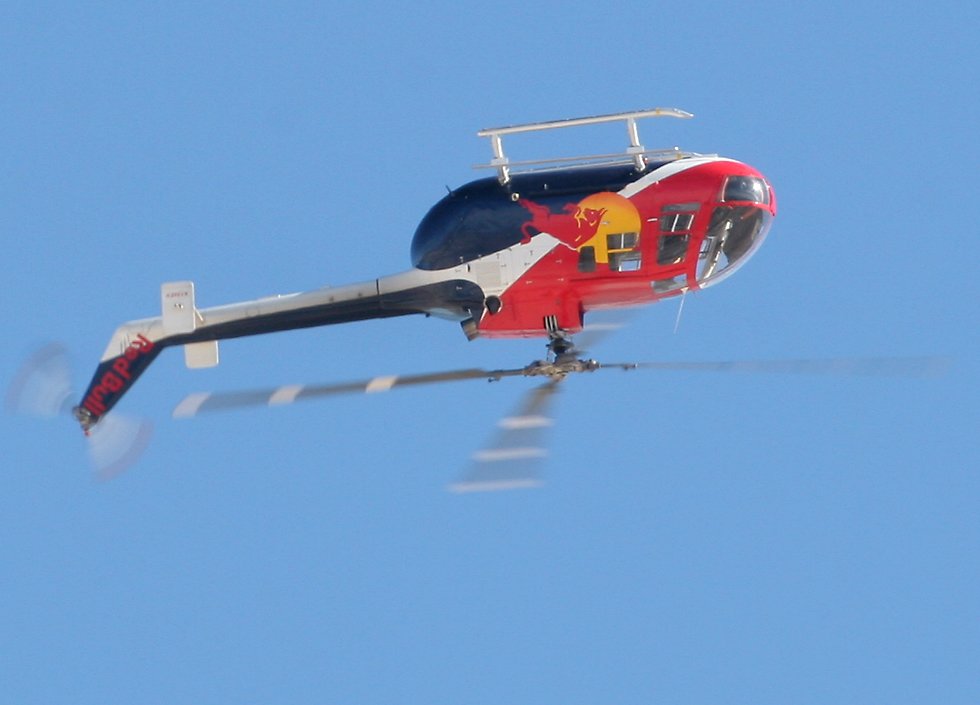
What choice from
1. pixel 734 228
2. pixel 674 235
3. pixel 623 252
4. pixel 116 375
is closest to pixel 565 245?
pixel 623 252

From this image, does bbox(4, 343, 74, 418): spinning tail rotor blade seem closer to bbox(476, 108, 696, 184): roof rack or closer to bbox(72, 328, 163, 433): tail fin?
bbox(72, 328, 163, 433): tail fin

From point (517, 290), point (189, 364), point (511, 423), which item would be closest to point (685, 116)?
point (517, 290)

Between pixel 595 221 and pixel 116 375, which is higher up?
pixel 595 221

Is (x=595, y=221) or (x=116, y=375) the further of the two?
(x=116, y=375)

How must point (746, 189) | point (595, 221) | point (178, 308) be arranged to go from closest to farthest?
1. point (595, 221)
2. point (746, 189)
3. point (178, 308)

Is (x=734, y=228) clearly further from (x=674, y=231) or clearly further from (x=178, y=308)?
(x=178, y=308)

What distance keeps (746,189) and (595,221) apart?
1.64m

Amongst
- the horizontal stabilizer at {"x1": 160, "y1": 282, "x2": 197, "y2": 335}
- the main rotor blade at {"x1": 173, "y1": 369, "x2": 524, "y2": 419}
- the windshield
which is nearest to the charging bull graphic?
the windshield

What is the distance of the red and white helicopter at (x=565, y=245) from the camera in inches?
680

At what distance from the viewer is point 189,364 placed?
60.8 feet

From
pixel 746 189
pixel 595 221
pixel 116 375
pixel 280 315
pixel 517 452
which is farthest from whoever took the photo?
pixel 116 375

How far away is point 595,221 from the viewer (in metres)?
17.3

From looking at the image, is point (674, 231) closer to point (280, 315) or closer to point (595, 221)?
point (595, 221)

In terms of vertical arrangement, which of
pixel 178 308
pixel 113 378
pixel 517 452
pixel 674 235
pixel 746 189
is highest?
pixel 746 189
